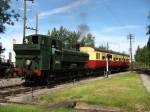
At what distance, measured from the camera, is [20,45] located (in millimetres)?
27422

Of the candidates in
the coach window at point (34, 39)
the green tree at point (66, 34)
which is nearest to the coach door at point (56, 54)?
the coach window at point (34, 39)

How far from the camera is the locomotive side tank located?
2688 centimetres

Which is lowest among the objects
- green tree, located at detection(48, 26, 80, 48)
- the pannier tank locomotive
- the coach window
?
the pannier tank locomotive

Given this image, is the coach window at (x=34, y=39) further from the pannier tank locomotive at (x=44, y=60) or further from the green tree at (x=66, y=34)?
the green tree at (x=66, y=34)

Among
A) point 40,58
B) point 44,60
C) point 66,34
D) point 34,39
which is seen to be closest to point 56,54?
point 34,39

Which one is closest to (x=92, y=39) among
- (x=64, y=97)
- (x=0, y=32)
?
(x=0, y=32)

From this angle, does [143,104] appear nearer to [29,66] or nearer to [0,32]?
[29,66]

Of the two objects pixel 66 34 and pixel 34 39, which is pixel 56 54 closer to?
pixel 34 39

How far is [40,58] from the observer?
26844mm

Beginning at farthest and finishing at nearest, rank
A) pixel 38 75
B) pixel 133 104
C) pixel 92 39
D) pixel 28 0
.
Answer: pixel 92 39 → pixel 28 0 → pixel 38 75 → pixel 133 104

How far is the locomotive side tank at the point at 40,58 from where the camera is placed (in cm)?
2688

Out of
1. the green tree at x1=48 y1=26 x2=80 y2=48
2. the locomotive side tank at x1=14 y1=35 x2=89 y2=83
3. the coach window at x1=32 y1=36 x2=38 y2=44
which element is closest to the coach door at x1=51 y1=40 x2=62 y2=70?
the locomotive side tank at x1=14 y1=35 x2=89 y2=83

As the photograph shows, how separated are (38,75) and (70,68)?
724 centimetres

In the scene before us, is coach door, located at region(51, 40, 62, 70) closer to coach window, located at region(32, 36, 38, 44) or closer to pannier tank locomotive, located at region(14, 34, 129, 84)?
pannier tank locomotive, located at region(14, 34, 129, 84)
